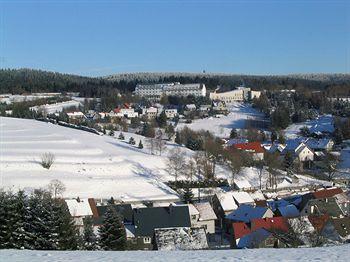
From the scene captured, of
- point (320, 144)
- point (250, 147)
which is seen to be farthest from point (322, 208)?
point (320, 144)

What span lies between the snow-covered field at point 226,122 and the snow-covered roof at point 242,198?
3417 cm

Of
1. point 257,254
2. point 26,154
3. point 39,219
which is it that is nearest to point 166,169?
point 26,154

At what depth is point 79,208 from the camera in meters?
23.5

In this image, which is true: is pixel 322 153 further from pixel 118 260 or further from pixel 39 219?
pixel 118 260

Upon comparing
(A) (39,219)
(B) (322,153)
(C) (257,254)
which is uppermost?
(C) (257,254)

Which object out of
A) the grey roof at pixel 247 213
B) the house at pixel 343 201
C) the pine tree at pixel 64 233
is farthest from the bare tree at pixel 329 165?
the pine tree at pixel 64 233

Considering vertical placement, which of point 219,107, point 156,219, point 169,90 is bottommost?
point 156,219

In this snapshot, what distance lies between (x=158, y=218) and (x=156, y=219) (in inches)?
4.5

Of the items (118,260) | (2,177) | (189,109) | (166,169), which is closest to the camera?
(118,260)

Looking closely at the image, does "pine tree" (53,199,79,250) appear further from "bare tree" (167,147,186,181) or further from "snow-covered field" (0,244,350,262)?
"bare tree" (167,147,186,181)

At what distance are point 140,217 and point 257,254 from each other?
1380cm

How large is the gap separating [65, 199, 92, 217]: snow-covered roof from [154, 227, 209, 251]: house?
727cm

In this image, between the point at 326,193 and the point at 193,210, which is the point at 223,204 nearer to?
the point at 193,210

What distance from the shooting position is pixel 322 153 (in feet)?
157
